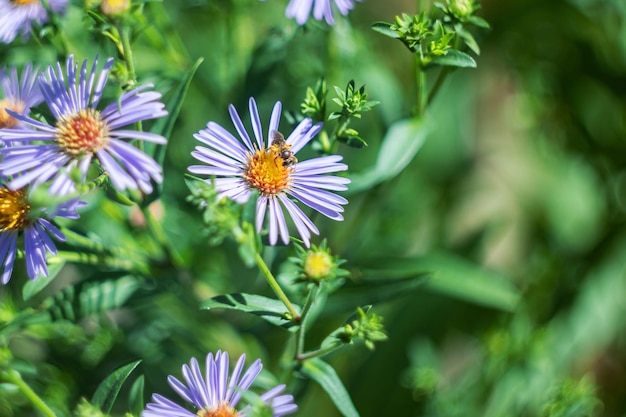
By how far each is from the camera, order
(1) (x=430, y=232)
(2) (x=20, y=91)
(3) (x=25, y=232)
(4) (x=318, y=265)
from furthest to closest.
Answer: (1) (x=430, y=232) → (2) (x=20, y=91) → (3) (x=25, y=232) → (4) (x=318, y=265)

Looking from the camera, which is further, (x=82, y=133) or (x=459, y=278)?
(x=459, y=278)

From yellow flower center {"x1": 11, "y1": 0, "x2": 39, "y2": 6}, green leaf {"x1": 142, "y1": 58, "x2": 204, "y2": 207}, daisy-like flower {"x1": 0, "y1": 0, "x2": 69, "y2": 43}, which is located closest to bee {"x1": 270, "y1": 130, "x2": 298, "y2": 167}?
green leaf {"x1": 142, "y1": 58, "x2": 204, "y2": 207}

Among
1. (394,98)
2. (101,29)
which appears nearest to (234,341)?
(394,98)

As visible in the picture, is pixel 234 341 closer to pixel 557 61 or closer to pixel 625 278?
pixel 625 278

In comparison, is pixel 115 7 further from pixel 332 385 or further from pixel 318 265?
pixel 332 385

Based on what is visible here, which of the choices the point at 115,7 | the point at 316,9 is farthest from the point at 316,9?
the point at 115,7

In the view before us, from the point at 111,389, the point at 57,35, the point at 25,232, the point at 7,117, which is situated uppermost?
the point at 57,35

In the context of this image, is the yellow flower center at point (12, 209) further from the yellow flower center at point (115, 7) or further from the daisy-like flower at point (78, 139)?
the yellow flower center at point (115, 7)
